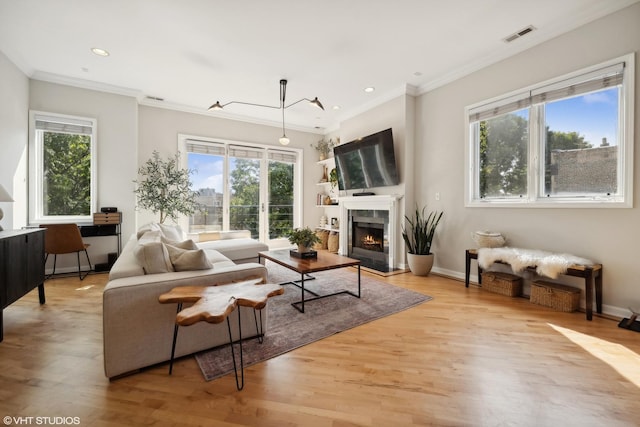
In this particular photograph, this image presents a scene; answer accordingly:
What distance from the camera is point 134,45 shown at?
3.15 meters

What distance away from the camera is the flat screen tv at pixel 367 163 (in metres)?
4.46

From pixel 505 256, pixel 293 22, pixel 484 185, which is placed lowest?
pixel 505 256

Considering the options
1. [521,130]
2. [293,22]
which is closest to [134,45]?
[293,22]

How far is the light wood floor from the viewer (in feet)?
4.45

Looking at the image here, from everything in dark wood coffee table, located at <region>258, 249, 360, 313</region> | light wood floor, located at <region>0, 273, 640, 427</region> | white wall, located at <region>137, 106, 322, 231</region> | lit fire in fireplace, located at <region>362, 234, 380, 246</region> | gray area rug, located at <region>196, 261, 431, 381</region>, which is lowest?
light wood floor, located at <region>0, 273, 640, 427</region>

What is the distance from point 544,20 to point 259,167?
4.97 metres

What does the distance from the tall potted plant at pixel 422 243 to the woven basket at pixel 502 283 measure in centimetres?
79

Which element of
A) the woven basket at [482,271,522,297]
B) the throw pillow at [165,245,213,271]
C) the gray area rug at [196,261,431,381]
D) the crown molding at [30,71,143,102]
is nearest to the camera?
the gray area rug at [196,261,431,381]

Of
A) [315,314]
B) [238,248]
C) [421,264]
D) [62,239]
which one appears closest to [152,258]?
[315,314]

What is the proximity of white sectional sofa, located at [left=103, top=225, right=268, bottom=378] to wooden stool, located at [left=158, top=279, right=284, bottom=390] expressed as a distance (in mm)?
96

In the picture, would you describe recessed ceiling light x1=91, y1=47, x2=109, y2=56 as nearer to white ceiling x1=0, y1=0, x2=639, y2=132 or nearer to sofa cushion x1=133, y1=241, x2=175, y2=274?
white ceiling x1=0, y1=0, x2=639, y2=132

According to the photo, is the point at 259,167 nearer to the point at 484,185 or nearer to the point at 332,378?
the point at 484,185

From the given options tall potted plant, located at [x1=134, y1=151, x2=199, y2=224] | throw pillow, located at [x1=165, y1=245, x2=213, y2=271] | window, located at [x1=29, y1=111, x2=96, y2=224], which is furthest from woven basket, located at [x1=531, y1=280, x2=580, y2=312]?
window, located at [x1=29, y1=111, x2=96, y2=224]

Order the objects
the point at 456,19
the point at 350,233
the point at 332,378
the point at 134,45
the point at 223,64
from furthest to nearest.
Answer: the point at 350,233 → the point at 223,64 → the point at 134,45 → the point at 456,19 → the point at 332,378
